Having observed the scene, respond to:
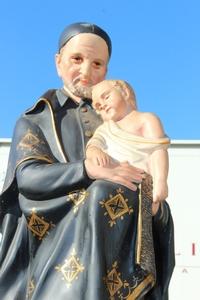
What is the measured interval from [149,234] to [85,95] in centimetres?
60

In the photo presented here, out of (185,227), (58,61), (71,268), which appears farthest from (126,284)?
(185,227)

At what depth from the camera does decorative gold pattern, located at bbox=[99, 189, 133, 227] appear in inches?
95.7

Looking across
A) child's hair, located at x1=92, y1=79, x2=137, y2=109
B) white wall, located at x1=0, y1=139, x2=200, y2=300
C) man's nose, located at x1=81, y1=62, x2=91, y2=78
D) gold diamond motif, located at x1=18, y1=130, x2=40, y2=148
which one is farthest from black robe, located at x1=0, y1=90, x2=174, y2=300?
white wall, located at x1=0, y1=139, x2=200, y2=300

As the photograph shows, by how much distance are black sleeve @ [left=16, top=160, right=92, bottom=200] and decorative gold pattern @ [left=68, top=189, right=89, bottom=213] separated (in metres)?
0.01

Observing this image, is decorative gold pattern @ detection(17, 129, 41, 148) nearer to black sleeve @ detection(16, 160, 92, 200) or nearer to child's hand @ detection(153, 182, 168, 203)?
black sleeve @ detection(16, 160, 92, 200)

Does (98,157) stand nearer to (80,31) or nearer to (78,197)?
(78,197)

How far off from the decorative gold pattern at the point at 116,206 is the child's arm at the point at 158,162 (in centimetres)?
12

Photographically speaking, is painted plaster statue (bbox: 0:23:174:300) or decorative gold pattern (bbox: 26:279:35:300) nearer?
painted plaster statue (bbox: 0:23:174:300)

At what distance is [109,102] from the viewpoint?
263 centimetres

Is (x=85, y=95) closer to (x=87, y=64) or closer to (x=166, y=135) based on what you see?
(x=87, y=64)

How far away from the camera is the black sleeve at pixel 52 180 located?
254cm

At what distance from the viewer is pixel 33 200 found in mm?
2613

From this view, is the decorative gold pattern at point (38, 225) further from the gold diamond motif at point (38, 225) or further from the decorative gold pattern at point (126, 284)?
the decorative gold pattern at point (126, 284)

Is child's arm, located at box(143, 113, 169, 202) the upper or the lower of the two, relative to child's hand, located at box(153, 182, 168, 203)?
upper
